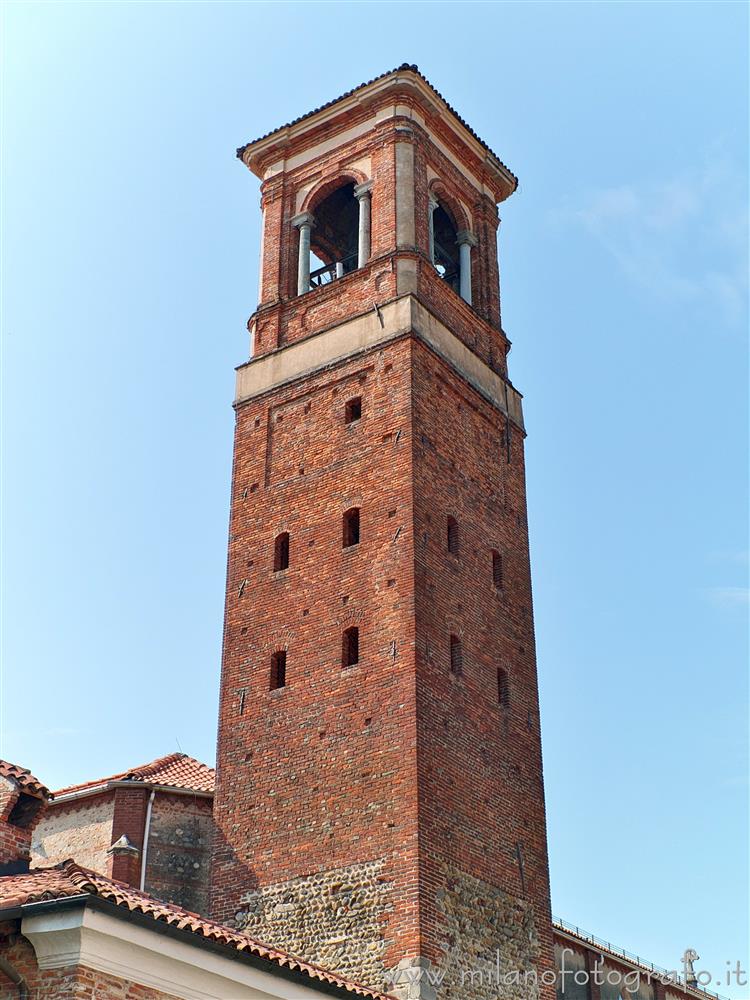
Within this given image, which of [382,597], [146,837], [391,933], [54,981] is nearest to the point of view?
[54,981]

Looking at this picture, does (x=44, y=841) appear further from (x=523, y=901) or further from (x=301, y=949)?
(x=523, y=901)

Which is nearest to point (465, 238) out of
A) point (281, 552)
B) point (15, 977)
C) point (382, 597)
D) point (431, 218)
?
point (431, 218)

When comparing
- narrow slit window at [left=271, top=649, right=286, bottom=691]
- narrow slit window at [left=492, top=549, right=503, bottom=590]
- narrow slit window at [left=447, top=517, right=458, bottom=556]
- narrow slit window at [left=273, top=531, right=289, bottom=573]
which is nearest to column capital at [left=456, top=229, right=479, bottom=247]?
narrow slit window at [left=492, top=549, right=503, bottom=590]

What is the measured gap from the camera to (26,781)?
13781mm

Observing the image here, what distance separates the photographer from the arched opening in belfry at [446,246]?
85.7 feet

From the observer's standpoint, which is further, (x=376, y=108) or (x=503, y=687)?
(x=376, y=108)

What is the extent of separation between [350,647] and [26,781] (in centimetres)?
672

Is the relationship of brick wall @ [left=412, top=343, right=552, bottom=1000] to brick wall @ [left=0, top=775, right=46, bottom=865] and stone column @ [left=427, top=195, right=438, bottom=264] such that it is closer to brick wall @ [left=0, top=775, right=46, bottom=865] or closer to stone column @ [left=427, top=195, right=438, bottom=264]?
stone column @ [left=427, top=195, right=438, bottom=264]

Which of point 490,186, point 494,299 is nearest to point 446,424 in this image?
point 494,299

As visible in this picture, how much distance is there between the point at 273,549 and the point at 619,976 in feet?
36.9

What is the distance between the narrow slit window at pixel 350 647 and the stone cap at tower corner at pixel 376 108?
1066 centimetres

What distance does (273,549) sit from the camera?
69.6 ft

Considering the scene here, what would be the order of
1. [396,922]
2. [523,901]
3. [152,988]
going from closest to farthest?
[152,988] → [396,922] → [523,901]

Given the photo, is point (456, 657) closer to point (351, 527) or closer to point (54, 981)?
point (351, 527)
